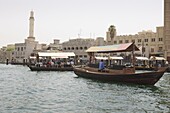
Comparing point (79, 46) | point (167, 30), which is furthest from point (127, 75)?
point (79, 46)

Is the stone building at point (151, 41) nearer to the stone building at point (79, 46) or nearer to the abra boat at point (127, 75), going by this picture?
the stone building at point (79, 46)

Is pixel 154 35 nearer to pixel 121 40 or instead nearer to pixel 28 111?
pixel 121 40

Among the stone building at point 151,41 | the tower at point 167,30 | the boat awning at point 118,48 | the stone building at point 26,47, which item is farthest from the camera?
the stone building at point 26,47

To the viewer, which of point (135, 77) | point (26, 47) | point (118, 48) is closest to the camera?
point (135, 77)

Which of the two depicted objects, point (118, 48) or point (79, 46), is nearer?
point (118, 48)

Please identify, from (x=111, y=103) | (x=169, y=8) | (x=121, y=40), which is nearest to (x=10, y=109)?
(x=111, y=103)

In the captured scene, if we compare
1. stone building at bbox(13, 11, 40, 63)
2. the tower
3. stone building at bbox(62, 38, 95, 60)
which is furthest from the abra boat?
stone building at bbox(13, 11, 40, 63)

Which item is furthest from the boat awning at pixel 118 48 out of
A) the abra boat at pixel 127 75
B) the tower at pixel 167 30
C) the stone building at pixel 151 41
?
the stone building at pixel 151 41

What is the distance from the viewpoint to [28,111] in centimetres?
1103

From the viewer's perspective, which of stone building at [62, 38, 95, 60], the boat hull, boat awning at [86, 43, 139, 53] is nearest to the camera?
the boat hull

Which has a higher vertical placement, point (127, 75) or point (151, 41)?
point (151, 41)

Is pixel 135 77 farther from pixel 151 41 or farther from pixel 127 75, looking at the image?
pixel 151 41

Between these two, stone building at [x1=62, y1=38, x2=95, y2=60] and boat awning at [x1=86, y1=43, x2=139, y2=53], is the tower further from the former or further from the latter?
boat awning at [x1=86, y1=43, x2=139, y2=53]

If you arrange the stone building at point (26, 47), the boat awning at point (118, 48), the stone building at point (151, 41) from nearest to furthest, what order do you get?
1. the boat awning at point (118, 48)
2. the stone building at point (151, 41)
3. the stone building at point (26, 47)
